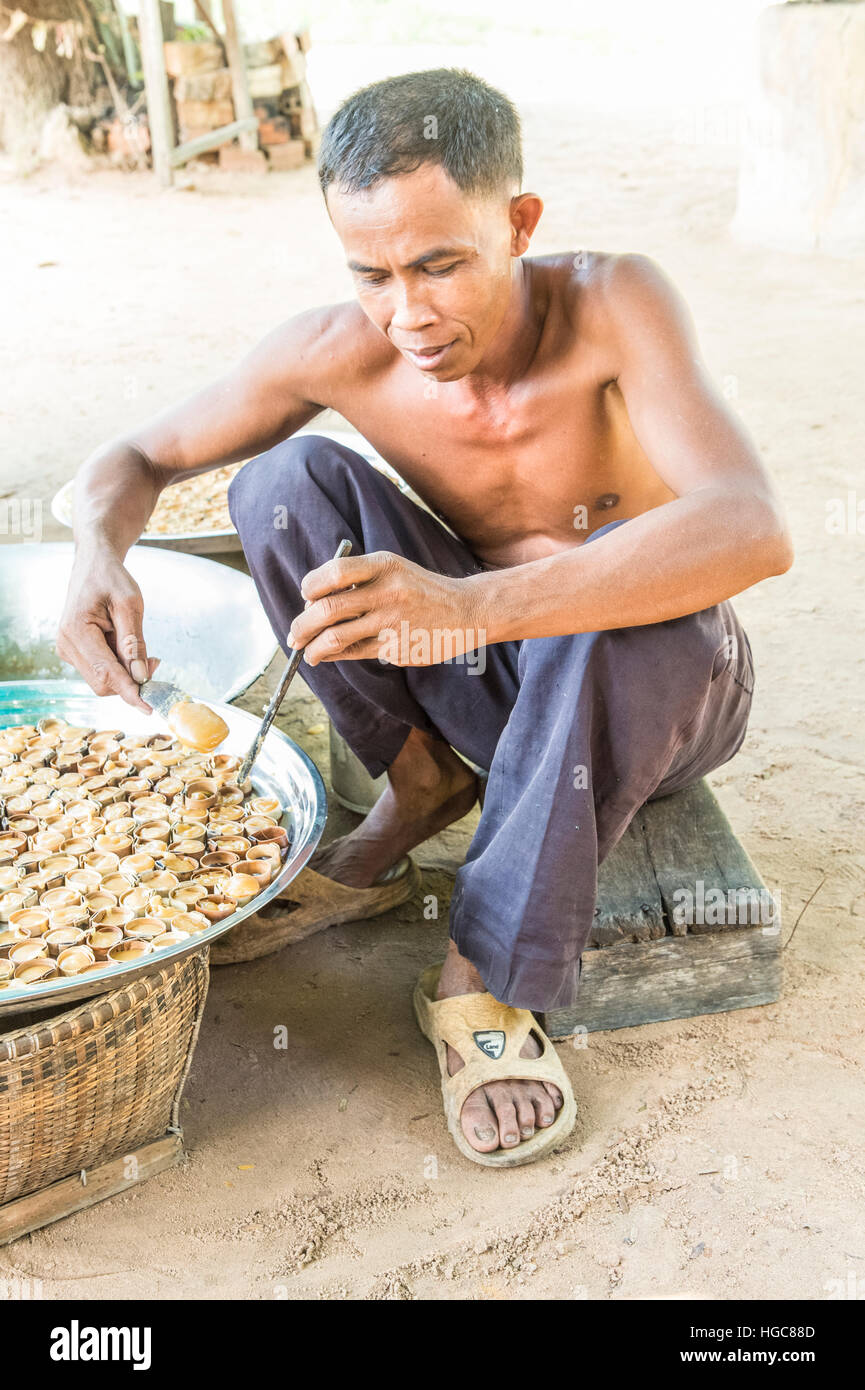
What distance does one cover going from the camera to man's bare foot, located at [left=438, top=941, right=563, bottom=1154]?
1.74 meters

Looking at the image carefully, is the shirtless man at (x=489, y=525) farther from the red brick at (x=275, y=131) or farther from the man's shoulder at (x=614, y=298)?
the red brick at (x=275, y=131)

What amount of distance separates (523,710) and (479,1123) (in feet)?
1.90

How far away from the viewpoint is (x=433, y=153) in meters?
1.61

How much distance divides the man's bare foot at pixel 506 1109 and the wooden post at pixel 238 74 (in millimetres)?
7697

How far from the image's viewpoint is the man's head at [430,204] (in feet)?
5.28

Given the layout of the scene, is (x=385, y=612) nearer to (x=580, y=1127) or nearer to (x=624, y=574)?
(x=624, y=574)

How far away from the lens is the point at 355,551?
199 cm

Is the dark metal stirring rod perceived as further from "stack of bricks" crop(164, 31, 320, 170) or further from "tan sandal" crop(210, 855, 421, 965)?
"stack of bricks" crop(164, 31, 320, 170)

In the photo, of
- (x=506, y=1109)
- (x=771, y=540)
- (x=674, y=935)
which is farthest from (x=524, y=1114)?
(x=771, y=540)

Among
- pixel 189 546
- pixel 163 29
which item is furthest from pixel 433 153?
pixel 163 29

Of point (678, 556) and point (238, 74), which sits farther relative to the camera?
point (238, 74)

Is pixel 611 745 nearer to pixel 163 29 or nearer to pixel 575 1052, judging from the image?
pixel 575 1052

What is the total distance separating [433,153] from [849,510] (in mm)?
2524

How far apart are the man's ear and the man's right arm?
369mm
